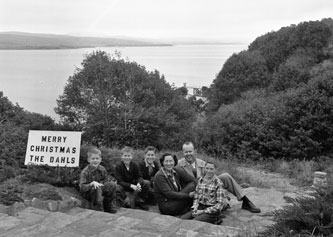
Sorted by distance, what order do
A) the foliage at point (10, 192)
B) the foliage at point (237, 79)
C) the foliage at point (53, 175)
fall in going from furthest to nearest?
the foliage at point (237, 79), the foliage at point (53, 175), the foliage at point (10, 192)

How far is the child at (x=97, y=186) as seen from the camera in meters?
5.25

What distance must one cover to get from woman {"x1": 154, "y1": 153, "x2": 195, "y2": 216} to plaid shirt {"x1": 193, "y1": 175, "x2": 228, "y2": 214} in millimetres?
184

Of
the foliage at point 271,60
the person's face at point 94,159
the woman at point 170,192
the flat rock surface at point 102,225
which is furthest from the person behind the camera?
the foliage at point 271,60

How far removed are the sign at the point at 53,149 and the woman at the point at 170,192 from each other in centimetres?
154

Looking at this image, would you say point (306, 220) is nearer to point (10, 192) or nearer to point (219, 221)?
point (219, 221)

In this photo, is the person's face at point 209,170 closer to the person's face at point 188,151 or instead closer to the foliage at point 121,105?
the person's face at point 188,151

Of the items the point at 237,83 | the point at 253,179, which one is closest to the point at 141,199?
the point at 253,179

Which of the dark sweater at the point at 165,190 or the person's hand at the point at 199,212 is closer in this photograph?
the person's hand at the point at 199,212

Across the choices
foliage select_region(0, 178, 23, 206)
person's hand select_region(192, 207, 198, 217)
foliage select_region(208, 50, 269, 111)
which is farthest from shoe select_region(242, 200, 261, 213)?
foliage select_region(208, 50, 269, 111)

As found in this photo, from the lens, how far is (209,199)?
541cm

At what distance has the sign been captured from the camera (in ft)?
20.5

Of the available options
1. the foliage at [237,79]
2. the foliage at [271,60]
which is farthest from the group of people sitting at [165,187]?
the foliage at [237,79]

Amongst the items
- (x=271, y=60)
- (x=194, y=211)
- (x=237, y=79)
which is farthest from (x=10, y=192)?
(x=271, y=60)

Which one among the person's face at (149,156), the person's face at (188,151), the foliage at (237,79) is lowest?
the person's face at (149,156)
